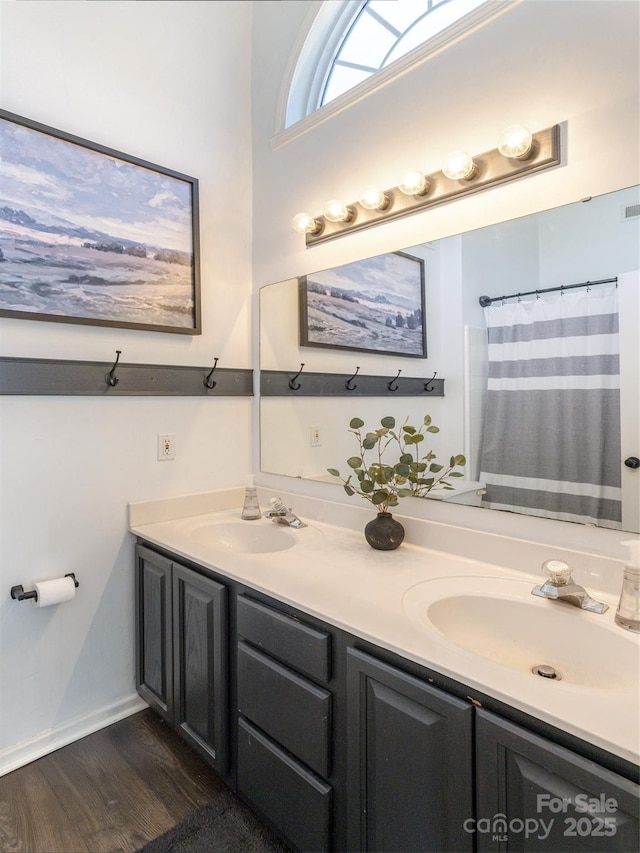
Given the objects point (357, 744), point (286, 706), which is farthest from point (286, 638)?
point (357, 744)

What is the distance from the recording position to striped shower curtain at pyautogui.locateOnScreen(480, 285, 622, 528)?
1.19 metres

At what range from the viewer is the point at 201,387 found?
2061 mm

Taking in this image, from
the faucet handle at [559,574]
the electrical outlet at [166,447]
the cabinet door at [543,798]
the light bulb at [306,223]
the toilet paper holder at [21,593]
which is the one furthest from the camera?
the electrical outlet at [166,447]

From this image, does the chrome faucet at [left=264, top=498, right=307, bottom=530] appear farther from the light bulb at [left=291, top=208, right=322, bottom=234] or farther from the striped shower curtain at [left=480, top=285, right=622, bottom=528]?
the light bulb at [left=291, top=208, right=322, bottom=234]

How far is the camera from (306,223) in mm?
1844

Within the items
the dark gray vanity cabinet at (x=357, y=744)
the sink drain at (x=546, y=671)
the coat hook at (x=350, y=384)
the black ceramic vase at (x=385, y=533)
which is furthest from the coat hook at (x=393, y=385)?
the sink drain at (x=546, y=671)

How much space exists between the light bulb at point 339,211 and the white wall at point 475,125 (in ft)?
0.18

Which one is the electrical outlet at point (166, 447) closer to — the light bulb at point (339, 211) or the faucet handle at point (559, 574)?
the light bulb at point (339, 211)

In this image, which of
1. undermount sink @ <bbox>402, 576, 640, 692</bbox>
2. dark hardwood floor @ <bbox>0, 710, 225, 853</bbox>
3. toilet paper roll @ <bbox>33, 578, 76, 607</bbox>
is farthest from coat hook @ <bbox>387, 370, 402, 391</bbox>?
dark hardwood floor @ <bbox>0, 710, 225, 853</bbox>

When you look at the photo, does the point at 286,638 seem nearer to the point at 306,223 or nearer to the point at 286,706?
the point at 286,706

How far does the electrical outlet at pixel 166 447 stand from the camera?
1944 mm

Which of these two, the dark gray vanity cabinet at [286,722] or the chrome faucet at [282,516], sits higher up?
the chrome faucet at [282,516]

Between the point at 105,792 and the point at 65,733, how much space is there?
12.6 inches

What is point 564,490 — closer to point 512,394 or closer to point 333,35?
point 512,394
